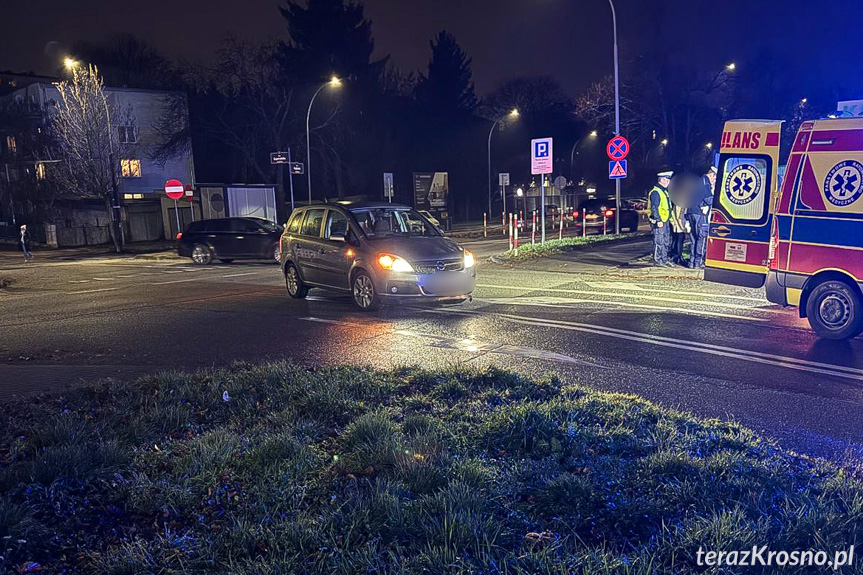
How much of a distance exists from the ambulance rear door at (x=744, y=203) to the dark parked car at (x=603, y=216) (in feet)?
56.8

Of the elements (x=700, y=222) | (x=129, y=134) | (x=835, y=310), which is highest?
(x=129, y=134)

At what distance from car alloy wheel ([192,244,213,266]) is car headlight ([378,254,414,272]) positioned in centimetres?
1385

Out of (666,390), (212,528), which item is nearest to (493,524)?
(212,528)

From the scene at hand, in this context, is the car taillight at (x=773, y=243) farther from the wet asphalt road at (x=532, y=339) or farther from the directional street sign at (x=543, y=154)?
the directional street sign at (x=543, y=154)

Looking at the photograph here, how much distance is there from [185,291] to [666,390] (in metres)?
11.4

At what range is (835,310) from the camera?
27.0 feet

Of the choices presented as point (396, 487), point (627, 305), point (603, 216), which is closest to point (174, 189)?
point (603, 216)

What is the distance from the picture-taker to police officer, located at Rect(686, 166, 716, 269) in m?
14.7

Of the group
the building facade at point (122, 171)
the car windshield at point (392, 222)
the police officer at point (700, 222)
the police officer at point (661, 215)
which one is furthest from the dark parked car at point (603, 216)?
the building facade at point (122, 171)

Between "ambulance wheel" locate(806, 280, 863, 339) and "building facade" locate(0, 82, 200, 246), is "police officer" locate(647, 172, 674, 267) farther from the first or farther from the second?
"building facade" locate(0, 82, 200, 246)

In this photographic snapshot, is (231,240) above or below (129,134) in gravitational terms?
below

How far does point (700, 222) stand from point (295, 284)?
8699 mm

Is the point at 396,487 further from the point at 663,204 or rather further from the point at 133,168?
the point at 133,168

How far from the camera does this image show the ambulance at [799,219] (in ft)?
26.5
